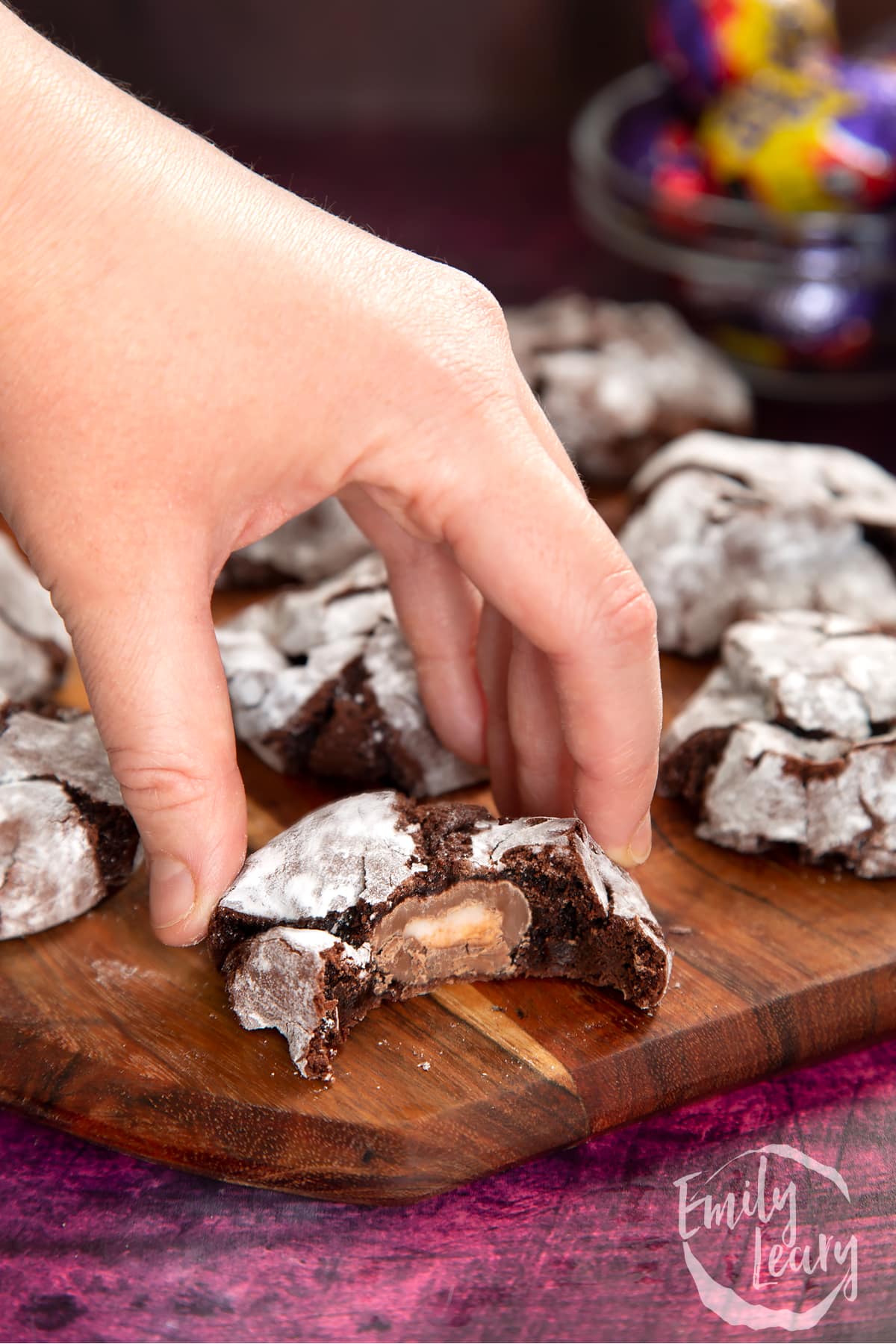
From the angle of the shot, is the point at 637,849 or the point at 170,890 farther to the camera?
the point at 637,849

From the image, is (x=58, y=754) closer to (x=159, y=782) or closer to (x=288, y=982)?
(x=159, y=782)

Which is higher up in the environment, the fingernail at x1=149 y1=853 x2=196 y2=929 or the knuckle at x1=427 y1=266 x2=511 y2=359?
the knuckle at x1=427 y1=266 x2=511 y2=359

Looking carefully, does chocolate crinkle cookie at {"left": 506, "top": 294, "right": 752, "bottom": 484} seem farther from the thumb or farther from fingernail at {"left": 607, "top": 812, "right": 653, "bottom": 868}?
Result: the thumb

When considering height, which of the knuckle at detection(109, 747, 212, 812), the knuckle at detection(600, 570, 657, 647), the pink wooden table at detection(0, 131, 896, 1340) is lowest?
the pink wooden table at detection(0, 131, 896, 1340)

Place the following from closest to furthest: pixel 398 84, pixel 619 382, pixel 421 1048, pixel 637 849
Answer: pixel 421 1048
pixel 637 849
pixel 619 382
pixel 398 84

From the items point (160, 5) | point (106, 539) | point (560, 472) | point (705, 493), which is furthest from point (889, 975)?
point (160, 5)

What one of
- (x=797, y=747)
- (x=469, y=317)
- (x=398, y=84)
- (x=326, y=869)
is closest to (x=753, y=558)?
(x=797, y=747)

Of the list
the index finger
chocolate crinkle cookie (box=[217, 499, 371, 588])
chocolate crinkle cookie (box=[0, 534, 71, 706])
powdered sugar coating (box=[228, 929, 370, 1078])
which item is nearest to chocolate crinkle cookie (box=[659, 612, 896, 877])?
the index finger
